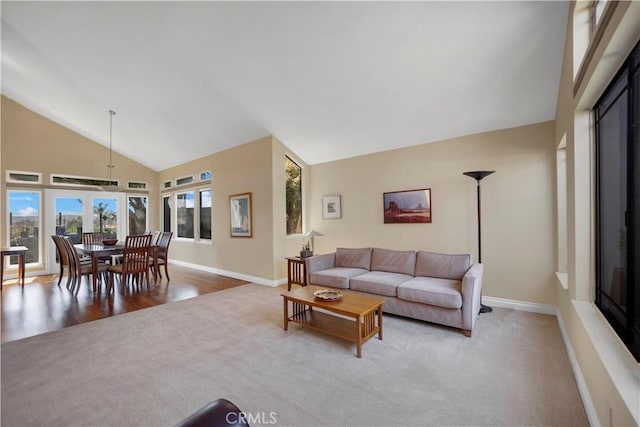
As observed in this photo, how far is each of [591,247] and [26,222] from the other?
9.57m

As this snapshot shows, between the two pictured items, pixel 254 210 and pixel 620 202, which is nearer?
pixel 620 202

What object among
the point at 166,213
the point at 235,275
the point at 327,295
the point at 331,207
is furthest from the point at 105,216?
the point at 327,295

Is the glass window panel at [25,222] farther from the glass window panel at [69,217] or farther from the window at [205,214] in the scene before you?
the window at [205,214]

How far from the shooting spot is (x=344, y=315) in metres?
2.85

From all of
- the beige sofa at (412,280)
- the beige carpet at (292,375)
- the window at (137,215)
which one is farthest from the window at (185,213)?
the beige sofa at (412,280)

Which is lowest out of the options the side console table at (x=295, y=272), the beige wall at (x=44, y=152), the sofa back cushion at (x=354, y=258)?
the side console table at (x=295, y=272)

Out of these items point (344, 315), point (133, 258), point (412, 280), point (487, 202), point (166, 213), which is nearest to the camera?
point (344, 315)

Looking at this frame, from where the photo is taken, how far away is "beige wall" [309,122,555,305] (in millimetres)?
3551

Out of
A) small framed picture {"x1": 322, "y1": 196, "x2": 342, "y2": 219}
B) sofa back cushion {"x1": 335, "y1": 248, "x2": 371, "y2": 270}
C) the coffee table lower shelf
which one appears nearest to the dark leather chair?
the coffee table lower shelf

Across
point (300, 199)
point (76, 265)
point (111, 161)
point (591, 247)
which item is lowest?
point (76, 265)

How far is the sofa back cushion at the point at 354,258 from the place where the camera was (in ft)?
14.5

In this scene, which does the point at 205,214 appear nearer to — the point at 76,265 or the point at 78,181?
the point at 76,265

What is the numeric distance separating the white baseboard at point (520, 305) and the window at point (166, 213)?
7955 millimetres

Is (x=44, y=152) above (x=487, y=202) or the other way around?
above
